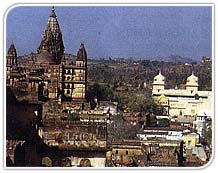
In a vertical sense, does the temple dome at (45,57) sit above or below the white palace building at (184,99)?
above

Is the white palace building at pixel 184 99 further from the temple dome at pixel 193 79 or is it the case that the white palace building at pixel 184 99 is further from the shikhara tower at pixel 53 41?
the shikhara tower at pixel 53 41

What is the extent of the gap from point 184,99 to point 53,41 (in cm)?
71

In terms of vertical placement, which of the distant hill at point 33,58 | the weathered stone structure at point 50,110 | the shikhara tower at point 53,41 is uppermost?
the shikhara tower at point 53,41

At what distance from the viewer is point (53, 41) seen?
5.88 metres

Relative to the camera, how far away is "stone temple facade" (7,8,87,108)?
588 centimetres

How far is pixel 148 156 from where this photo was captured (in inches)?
233

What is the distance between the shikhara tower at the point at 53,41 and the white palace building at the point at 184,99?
50 cm

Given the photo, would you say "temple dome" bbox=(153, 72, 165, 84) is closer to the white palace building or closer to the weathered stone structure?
the white palace building

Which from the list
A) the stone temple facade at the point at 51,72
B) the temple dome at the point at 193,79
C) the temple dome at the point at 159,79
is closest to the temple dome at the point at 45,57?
the stone temple facade at the point at 51,72

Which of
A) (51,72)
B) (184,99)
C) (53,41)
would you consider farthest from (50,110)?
(184,99)

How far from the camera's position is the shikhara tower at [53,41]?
5.87 meters

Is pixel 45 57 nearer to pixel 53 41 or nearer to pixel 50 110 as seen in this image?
pixel 53 41

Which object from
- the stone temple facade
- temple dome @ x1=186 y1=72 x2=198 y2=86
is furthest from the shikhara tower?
temple dome @ x1=186 y1=72 x2=198 y2=86

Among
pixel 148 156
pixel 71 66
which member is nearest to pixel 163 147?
pixel 148 156
